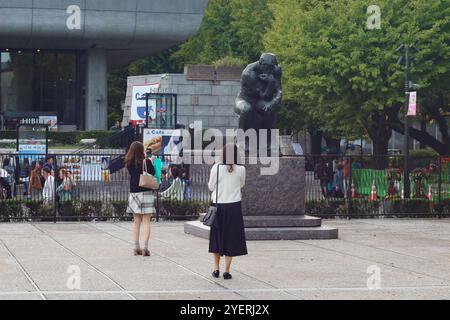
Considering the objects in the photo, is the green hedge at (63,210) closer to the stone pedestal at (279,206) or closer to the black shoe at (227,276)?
the stone pedestal at (279,206)

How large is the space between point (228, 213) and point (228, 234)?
299 millimetres

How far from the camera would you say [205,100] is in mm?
49094

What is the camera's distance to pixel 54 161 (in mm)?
26203

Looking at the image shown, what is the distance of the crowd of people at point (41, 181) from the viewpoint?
2630cm

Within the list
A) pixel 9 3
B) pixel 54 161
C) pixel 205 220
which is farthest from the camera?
pixel 9 3

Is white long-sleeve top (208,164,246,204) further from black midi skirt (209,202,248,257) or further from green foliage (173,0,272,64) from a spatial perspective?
green foliage (173,0,272,64)

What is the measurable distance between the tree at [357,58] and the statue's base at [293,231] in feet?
81.3

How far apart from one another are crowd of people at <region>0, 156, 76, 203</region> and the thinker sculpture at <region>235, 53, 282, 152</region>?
22.2ft

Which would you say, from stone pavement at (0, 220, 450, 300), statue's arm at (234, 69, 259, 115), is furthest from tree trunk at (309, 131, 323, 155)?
statue's arm at (234, 69, 259, 115)

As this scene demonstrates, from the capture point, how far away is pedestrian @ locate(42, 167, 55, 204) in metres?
26.3

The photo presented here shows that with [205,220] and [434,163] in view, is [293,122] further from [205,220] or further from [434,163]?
[205,220]

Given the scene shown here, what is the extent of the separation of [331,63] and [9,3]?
17398 mm

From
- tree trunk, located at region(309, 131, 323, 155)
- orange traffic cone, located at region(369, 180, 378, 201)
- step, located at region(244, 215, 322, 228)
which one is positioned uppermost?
tree trunk, located at region(309, 131, 323, 155)
